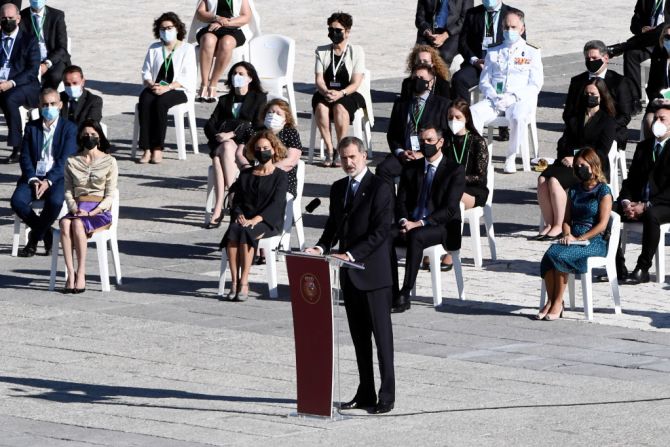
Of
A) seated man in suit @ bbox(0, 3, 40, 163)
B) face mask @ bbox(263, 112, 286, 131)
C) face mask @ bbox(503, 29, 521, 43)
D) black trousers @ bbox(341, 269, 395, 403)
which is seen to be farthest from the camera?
seated man in suit @ bbox(0, 3, 40, 163)

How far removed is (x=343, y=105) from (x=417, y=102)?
298 centimetres

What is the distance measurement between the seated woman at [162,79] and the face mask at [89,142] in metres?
5.29

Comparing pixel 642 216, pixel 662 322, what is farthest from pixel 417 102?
pixel 662 322

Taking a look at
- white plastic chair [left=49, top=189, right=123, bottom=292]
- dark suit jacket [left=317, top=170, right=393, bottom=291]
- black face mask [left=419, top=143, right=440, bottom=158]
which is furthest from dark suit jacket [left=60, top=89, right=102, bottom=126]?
dark suit jacket [left=317, top=170, right=393, bottom=291]

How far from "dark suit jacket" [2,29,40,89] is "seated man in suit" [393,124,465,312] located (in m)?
7.61

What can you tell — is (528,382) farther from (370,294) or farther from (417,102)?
(417,102)

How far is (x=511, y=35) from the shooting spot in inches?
818

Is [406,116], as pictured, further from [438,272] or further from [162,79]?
[162,79]

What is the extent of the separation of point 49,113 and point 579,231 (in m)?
5.64

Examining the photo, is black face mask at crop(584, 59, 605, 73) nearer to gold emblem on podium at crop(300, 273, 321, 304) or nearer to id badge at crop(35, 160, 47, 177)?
id badge at crop(35, 160, 47, 177)

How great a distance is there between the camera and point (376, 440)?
11227mm

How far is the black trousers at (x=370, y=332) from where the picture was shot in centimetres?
1197

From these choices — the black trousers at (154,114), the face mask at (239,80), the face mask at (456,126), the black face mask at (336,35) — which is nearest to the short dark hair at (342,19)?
the black face mask at (336,35)

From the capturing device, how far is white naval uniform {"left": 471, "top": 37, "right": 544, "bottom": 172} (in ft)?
68.4
